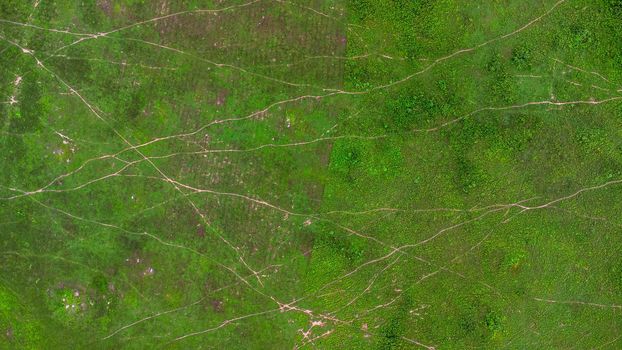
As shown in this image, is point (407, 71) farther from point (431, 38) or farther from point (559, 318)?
point (559, 318)

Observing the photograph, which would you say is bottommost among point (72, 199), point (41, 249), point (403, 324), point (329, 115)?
point (403, 324)

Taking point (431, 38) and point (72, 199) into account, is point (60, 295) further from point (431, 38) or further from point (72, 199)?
point (431, 38)

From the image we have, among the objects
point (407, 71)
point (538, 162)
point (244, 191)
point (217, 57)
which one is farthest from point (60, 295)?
point (538, 162)

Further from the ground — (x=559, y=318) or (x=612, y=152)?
(x=612, y=152)

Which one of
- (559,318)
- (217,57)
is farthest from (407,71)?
(559,318)

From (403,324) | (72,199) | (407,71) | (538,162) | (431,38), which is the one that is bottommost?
(403,324)

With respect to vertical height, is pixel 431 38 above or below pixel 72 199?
above
